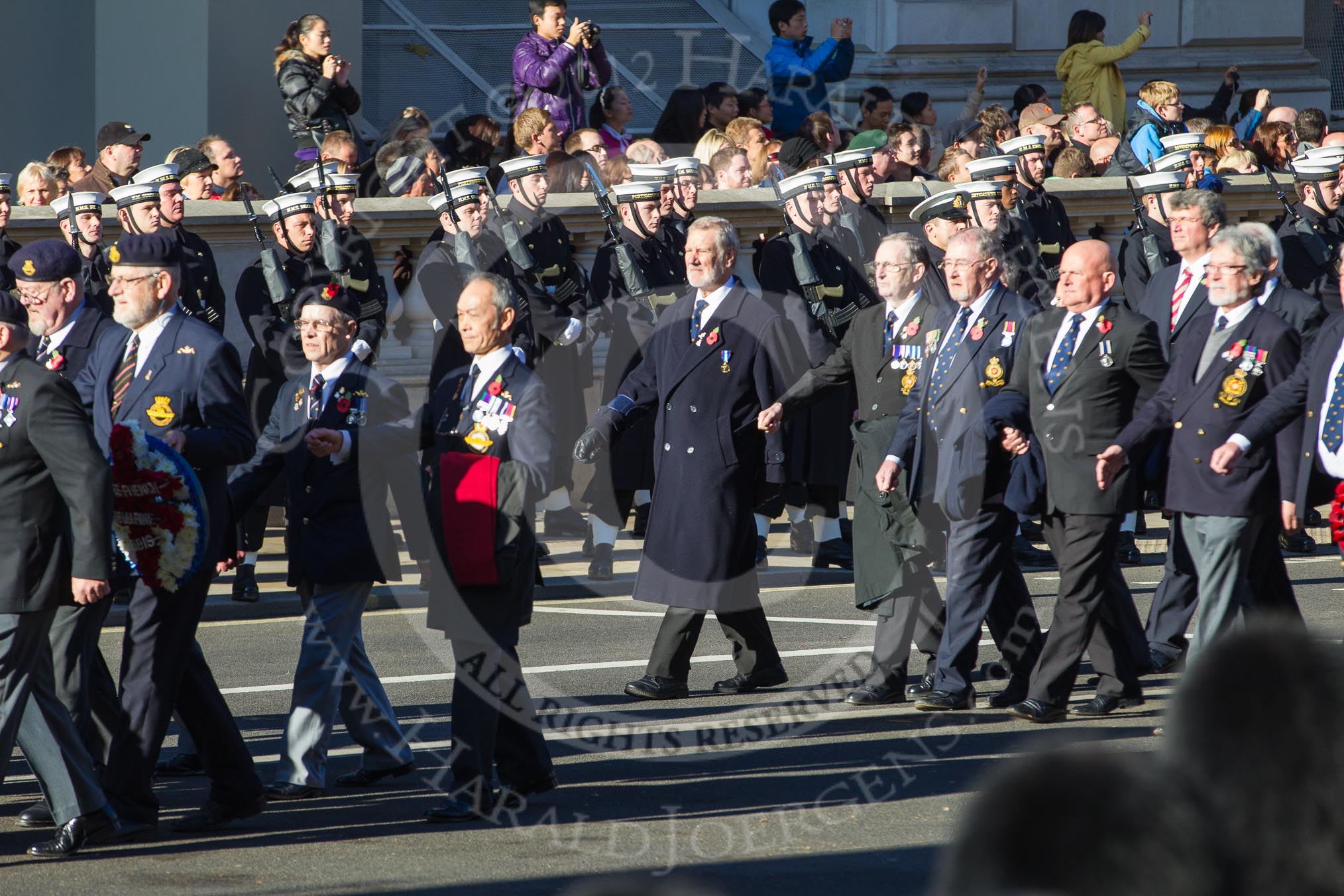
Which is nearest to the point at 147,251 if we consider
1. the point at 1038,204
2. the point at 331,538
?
the point at 331,538

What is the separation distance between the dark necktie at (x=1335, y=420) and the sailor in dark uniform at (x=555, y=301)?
5246mm

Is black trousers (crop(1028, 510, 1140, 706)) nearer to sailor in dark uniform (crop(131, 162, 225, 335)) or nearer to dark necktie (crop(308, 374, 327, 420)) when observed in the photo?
dark necktie (crop(308, 374, 327, 420))

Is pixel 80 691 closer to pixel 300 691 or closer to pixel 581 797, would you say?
pixel 300 691

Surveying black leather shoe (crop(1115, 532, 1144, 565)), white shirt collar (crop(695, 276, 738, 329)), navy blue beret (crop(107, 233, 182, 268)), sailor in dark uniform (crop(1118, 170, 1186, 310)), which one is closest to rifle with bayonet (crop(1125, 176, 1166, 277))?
sailor in dark uniform (crop(1118, 170, 1186, 310))

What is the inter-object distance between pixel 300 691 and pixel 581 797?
102 centimetres

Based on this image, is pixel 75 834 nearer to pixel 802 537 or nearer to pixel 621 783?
pixel 621 783

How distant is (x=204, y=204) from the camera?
472 inches

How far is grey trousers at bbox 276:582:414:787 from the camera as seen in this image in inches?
257

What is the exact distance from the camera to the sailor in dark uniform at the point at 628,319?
444 inches

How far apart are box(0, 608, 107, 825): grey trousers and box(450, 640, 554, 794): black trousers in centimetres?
112

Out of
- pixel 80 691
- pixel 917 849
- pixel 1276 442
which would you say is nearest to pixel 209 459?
pixel 80 691

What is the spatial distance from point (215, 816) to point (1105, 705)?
3529 millimetres

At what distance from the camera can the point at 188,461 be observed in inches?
244

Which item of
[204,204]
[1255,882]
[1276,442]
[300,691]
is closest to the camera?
[1255,882]
